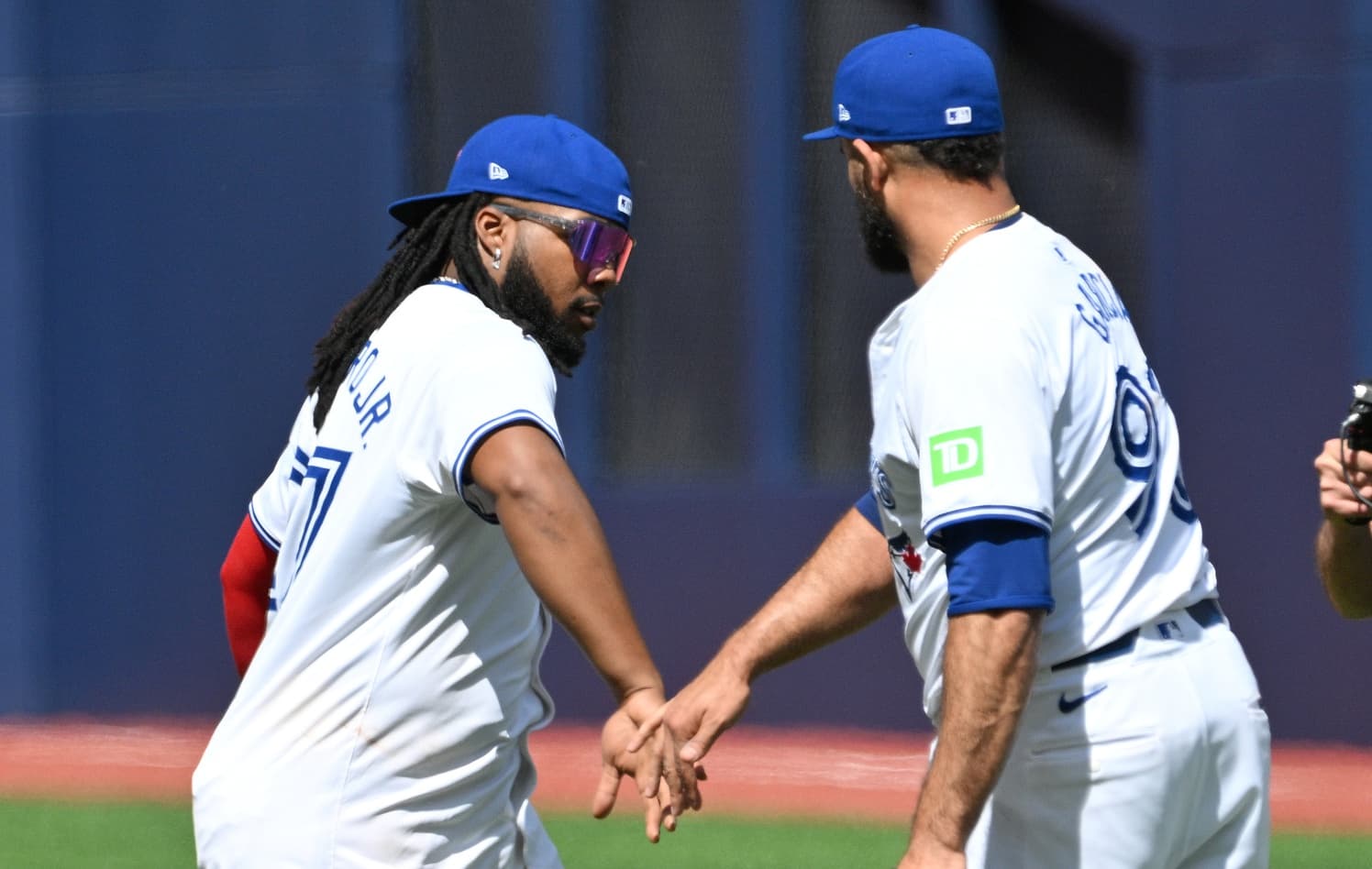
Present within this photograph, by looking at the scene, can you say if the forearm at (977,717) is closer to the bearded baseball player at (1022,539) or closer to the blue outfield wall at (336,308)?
the bearded baseball player at (1022,539)

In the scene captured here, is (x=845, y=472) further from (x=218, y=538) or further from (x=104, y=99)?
(x=104, y=99)

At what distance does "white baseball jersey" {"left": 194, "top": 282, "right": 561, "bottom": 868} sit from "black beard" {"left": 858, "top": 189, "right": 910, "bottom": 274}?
655mm

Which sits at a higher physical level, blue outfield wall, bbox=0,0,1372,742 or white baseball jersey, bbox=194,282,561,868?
white baseball jersey, bbox=194,282,561,868

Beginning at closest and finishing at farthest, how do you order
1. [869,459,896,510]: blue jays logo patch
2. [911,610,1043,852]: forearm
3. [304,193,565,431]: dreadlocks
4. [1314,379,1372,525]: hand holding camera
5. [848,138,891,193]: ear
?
[911,610,1043,852]: forearm
[869,459,896,510]: blue jays logo patch
[848,138,891,193]: ear
[1314,379,1372,525]: hand holding camera
[304,193,565,431]: dreadlocks

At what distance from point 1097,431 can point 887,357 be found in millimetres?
387

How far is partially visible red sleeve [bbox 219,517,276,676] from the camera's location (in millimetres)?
3840

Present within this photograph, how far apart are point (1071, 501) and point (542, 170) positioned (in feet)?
4.19

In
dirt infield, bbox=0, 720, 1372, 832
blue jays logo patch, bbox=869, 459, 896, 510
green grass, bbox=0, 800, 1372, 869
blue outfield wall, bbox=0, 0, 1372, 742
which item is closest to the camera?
blue jays logo patch, bbox=869, 459, 896, 510

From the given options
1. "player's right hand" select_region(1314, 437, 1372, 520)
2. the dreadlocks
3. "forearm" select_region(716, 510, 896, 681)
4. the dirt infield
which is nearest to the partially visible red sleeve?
the dreadlocks

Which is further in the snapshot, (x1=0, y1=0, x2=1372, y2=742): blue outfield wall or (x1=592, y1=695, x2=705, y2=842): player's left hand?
(x1=0, y1=0, x2=1372, y2=742): blue outfield wall

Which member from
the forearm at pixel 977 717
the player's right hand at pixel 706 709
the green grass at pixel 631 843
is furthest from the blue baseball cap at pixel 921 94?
the green grass at pixel 631 843

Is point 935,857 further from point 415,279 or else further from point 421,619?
point 415,279

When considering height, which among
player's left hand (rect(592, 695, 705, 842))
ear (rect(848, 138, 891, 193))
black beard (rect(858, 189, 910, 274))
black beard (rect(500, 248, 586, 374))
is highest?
ear (rect(848, 138, 891, 193))

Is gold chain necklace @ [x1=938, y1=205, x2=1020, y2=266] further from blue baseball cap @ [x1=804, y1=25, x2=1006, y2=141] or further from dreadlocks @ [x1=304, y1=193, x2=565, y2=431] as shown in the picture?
dreadlocks @ [x1=304, y1=193, x2=565, y2=431]
